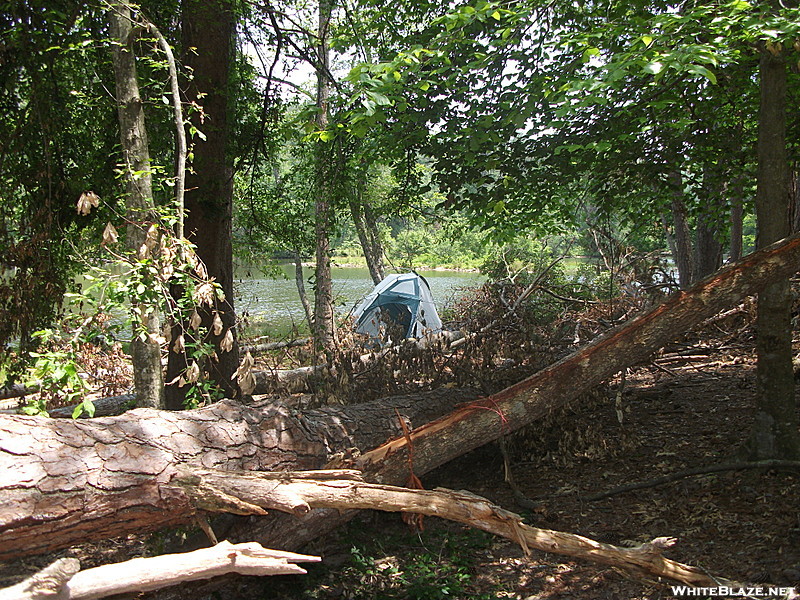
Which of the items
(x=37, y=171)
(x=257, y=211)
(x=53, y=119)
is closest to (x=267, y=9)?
(x=53, y=119)

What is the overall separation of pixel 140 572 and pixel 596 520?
314 cm

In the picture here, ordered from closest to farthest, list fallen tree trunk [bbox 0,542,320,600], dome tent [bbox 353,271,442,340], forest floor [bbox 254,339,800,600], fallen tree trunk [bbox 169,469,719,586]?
fallen tree trunk [bbox 0,542,320,600] → fallen tree trunk [bbox 169,469,719,586] → forest floor [bbox 254,339,800,600] → dome tent [bbox 353,271,442,340]

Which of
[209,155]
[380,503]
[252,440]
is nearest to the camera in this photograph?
[380,503]

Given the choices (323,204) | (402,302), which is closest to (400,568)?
(323,204)

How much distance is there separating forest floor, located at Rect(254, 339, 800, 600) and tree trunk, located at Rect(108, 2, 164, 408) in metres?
1.56

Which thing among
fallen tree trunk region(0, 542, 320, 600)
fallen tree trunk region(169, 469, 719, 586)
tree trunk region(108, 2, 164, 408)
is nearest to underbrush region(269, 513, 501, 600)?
fallen tree trunk region(169, 469, 719, 586)

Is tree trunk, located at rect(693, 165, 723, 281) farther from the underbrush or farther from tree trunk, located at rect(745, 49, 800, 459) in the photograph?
the underbrush

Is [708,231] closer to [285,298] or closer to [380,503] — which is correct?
[380,503]

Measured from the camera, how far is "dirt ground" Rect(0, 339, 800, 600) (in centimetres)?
347

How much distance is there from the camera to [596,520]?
4.16 metres

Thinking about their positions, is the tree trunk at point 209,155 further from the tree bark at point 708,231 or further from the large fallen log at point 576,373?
the tree bark at point 708,231

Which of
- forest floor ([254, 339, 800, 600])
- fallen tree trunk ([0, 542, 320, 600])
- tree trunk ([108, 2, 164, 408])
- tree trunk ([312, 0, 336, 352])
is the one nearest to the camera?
fallen tree trunk ([0, 542, 320, 600])

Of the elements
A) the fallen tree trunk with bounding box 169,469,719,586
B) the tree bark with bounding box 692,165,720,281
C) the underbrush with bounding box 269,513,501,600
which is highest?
the tree bark with bounding box 692,165,720,281

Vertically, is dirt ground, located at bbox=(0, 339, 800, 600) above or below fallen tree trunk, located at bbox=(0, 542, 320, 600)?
below
